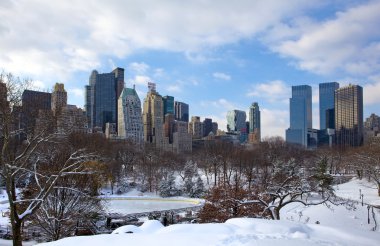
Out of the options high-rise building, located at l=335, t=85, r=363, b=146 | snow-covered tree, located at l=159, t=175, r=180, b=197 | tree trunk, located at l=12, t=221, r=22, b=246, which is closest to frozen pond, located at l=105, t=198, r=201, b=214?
snow-covered tree, located at l=159, t=175, r=180, b=197

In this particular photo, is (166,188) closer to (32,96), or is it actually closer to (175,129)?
(32,96)

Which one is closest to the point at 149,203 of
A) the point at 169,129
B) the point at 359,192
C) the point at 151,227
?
the point at 359,192

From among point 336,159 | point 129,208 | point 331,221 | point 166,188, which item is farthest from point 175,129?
point 331,221

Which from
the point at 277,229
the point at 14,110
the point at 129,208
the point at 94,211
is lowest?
the point at 129,208

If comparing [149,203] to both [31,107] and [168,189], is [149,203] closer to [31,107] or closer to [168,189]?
[168,189]

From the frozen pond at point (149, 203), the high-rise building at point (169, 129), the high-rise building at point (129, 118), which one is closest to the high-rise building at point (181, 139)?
the high-rise building at point (169, 129)

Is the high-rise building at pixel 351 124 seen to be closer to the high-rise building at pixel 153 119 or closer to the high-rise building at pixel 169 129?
the high-rise building at pixel 169 129

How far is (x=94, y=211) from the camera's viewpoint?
24.6 m

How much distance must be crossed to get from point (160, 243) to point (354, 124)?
195248mm

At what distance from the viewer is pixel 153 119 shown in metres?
175

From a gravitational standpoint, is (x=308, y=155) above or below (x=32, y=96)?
below

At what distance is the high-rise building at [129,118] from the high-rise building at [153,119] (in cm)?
994

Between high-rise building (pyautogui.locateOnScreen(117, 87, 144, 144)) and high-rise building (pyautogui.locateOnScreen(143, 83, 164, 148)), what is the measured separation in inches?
391

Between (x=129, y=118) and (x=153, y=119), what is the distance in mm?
20269
